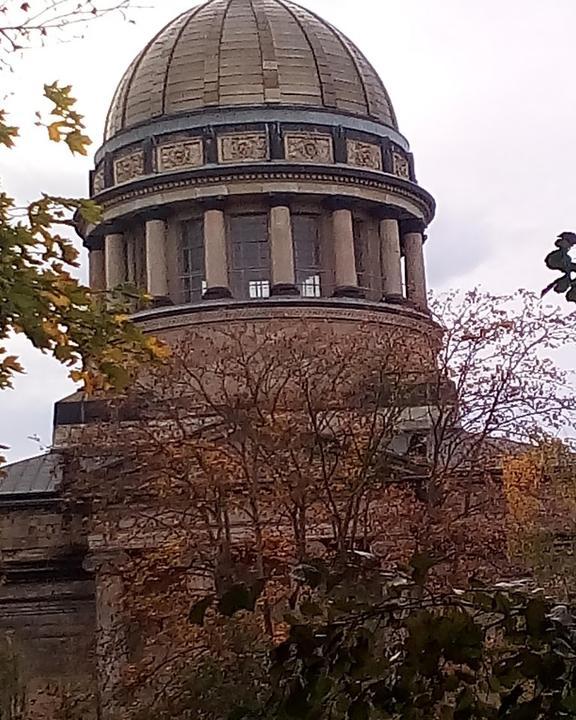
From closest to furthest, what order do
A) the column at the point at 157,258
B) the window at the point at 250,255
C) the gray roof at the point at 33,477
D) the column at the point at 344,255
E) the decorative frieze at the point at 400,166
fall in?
Answer: the gray roof at the point at 33,477
the column at the point at 344,255
the window at the point at 250,255
the column at the point at 157,258
the decorative frieze at the point at 400,166

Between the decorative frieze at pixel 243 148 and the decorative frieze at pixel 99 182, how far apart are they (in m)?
3.44

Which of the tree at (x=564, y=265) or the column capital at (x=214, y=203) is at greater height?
the column capital at (x=214, y=203)

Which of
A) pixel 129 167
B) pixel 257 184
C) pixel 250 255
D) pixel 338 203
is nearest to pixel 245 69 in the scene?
A: pixel 257 184

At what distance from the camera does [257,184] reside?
1250 inches

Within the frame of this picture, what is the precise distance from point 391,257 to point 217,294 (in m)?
4.89

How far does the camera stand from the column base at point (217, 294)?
100 ft

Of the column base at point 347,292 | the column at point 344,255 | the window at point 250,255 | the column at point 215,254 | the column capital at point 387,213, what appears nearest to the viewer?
the column at point 215,254

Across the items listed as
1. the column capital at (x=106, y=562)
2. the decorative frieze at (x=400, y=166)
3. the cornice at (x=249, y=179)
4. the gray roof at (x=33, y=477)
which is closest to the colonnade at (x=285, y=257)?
the cornice at (x=249, y=179)

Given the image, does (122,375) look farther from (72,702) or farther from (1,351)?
(72,702)

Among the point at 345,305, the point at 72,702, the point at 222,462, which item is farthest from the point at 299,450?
the point at 345,305

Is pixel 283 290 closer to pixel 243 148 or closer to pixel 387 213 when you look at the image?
pixel 243 148

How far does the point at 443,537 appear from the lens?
1861 centimetres

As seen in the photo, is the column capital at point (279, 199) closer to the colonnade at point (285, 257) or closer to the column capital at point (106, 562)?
the colonnade at point (285, 257)

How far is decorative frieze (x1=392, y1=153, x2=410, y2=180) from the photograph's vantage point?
33812mm
